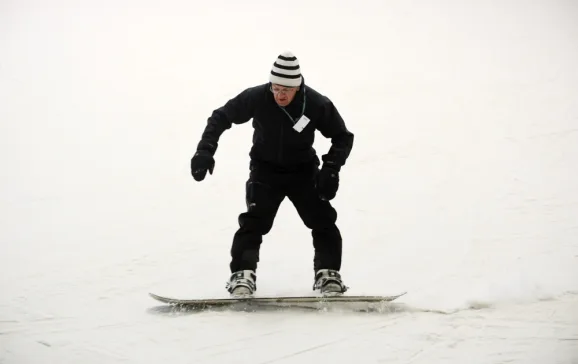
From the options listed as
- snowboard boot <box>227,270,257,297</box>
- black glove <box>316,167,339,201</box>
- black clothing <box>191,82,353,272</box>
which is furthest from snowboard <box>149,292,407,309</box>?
black glove <box>316,167,339,201</box>

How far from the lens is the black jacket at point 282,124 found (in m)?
4.35

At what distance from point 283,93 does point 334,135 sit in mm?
408

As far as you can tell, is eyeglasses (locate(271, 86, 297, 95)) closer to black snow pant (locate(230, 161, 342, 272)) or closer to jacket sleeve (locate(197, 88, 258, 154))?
jacket sleeve (locate(197, 88, 258, 154))

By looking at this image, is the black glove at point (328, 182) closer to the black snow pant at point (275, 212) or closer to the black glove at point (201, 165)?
the black snow pant at point (275, 212)

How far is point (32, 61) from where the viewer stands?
40.5 ft

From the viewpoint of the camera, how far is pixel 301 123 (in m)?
4.34

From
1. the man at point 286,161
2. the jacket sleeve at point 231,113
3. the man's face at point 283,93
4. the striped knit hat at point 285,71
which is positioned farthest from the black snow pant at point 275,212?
the striped knit hat at point 285,71

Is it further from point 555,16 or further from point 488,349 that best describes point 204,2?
point 488,349

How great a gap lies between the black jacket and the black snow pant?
9 cm

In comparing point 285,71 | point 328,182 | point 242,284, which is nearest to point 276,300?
point 242,284

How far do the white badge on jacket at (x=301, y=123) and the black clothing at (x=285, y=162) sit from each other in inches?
0.6

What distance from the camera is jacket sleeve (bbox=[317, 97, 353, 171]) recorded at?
4367 mm

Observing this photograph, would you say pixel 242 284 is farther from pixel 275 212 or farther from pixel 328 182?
pixel 328 182

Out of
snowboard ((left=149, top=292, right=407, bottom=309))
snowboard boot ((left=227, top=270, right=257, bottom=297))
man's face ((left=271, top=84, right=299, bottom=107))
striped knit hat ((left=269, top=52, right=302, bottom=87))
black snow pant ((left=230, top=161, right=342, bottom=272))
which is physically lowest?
snowboard ((left=149, top=292, right=407, bottom=309))
